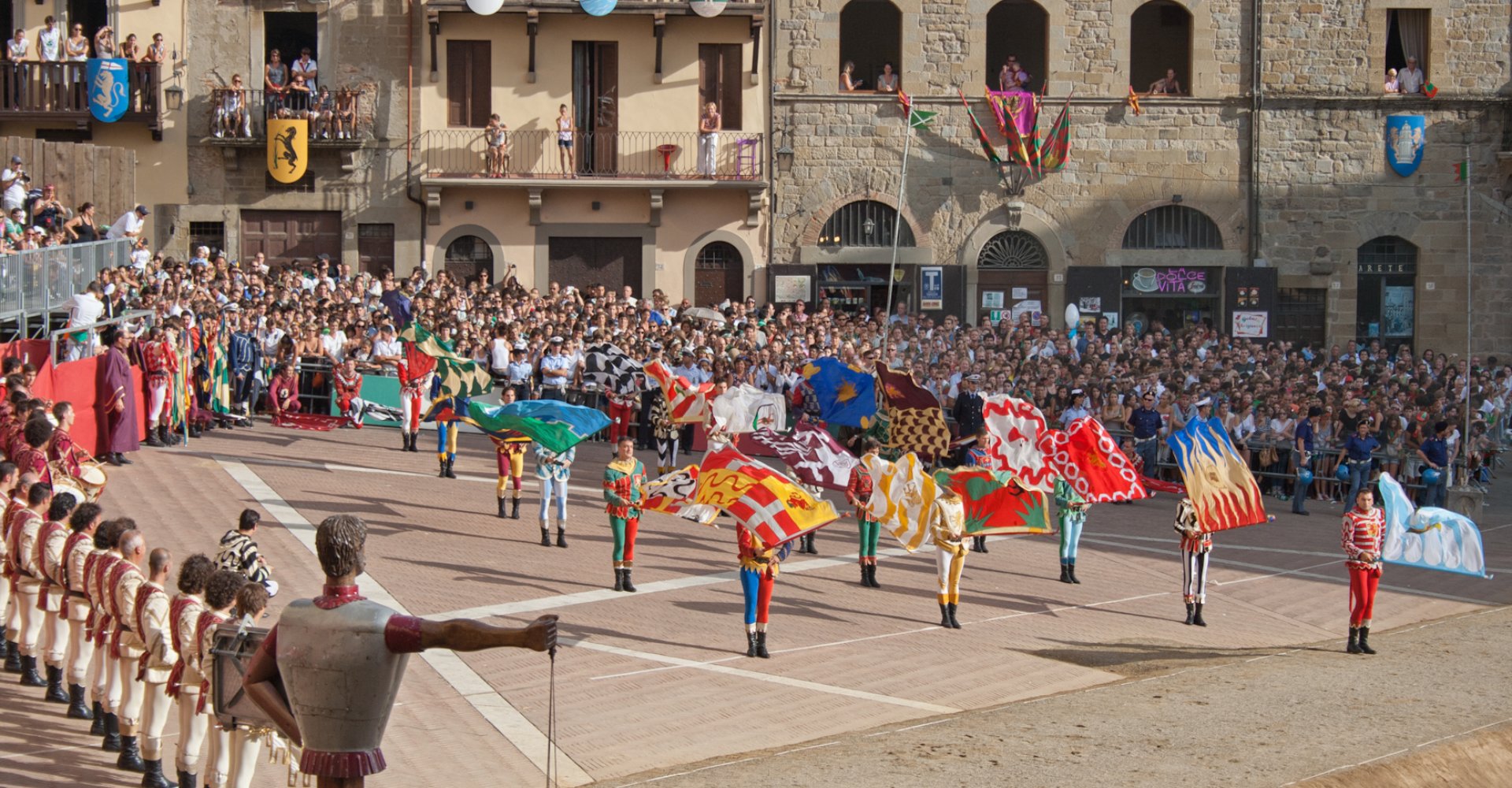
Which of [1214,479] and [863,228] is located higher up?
[863,228]

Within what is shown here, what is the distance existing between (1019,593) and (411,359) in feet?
30.3

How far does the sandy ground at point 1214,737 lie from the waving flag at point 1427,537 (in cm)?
191

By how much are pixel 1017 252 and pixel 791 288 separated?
517 centimetres

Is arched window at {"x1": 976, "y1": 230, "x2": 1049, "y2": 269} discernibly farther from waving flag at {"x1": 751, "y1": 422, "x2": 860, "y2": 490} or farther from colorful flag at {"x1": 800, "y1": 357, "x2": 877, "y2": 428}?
waving flag at {"x1": 751, "y1": 422, "x2": 860, "y2": 490}

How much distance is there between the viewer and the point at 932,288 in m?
36.0

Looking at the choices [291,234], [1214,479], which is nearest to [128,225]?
[291,234]

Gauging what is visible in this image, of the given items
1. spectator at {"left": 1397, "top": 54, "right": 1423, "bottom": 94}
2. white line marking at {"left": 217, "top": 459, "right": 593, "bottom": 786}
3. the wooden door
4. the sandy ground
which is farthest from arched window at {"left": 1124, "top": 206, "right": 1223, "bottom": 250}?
white line marking at {"left": 217, "top": 459, "right": 593, "bottom": 786}

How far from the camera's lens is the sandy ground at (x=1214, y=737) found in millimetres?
11789

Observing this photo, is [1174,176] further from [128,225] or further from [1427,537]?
[128,225]

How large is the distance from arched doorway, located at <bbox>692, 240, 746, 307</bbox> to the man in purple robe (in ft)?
53.5

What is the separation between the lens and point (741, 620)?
16.6m

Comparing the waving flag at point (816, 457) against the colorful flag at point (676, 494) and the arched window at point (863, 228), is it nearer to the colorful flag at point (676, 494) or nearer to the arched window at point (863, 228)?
the colorful flag at point (676, 494)

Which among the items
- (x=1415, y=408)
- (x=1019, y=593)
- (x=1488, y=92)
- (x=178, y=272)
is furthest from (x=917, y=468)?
(x=1488, y=92)

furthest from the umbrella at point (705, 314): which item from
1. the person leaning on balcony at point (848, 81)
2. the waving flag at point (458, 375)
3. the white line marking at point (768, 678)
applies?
the white line marking at point (768, 678)
